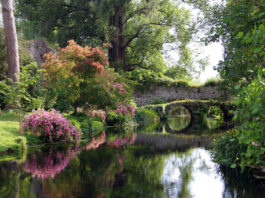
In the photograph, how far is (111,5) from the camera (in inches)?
934

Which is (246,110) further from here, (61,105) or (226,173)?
(61,105)

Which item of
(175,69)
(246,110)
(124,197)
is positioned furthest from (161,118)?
(246,110)

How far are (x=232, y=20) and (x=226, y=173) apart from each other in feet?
11.7

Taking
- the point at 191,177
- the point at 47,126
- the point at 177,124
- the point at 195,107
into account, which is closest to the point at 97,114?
the point at 47,126

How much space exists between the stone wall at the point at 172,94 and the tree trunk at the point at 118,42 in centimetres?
419

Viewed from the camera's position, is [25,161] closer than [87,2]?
Yes

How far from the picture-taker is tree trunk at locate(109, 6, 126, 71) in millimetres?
26109

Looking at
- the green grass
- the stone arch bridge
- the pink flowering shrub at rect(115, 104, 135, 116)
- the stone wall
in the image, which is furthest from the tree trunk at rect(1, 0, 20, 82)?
the stone wall

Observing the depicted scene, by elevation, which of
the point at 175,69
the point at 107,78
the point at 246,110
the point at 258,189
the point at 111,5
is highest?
the point at 111,5

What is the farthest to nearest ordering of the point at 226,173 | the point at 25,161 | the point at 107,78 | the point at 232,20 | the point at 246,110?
the point at 107,78, the point at 25,161, the point at 226,173, the point at 232,20, the point at 246,110

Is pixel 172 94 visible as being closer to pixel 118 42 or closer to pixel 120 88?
pixel 118 42

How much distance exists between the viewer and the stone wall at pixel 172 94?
30297 millimetres

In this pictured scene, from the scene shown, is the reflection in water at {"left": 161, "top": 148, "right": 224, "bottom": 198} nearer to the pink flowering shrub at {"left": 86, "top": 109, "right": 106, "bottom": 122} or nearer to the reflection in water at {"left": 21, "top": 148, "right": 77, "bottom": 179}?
the reflection in water at {"left": 21, "top": 148, "right": 77, "bottom": 179}

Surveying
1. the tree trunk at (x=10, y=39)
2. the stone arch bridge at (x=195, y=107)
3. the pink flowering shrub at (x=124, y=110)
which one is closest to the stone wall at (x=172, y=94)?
the stone arch bridge at (x=195, y=107)
